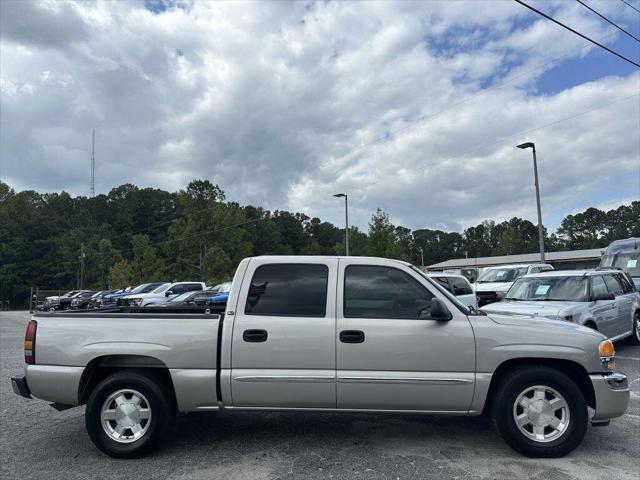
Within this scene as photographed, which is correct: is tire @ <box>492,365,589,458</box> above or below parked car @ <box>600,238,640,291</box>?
below

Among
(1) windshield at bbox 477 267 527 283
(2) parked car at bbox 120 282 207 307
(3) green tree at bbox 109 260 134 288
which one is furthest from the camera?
(3) green tree at bbox 109 260 134 288

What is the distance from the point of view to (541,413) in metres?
4.22

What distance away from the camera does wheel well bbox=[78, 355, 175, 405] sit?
4.41 metres

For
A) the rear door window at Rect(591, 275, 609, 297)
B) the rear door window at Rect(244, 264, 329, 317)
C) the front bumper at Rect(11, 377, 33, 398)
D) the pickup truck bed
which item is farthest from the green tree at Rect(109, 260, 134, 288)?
the rear door window at Rect(244, 264, 329, 317)

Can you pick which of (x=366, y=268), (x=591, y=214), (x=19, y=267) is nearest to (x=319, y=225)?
(x=19, y=267)

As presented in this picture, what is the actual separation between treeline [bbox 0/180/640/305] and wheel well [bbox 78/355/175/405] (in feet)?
104

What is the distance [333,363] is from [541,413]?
1.90 m

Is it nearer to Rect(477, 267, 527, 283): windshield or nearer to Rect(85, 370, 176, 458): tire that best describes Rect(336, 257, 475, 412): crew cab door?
Rect(85, 370, 176, 458): tire

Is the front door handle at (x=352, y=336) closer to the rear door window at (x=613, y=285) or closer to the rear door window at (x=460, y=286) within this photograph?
the rear door window at (x=613, y=285)

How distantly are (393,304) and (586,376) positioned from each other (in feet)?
6.11

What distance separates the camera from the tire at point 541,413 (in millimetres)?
4176

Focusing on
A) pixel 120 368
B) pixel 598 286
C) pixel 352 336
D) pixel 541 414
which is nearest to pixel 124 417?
pixel 120 368

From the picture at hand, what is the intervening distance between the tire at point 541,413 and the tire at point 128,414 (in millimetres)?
3035

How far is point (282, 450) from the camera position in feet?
14.6
